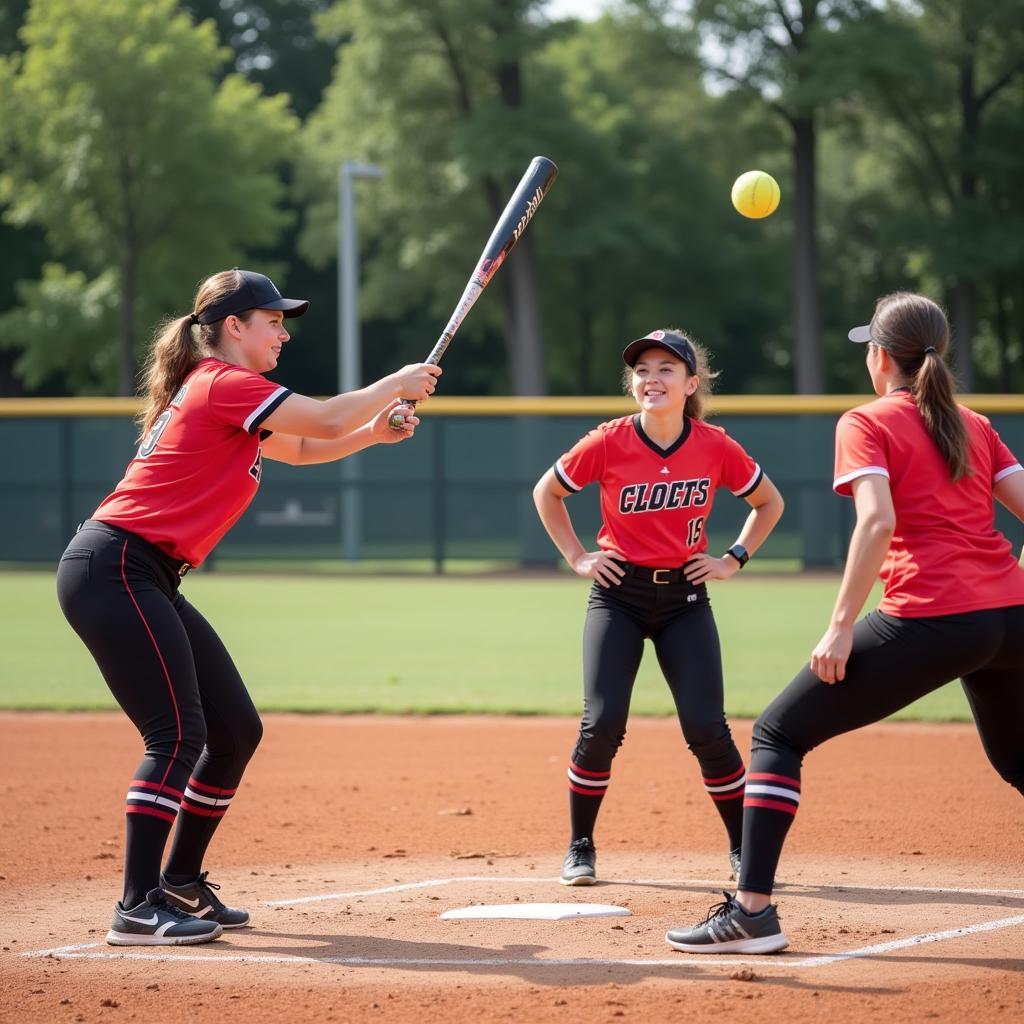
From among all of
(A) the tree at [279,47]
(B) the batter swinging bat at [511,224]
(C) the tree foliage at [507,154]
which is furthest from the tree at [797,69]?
(B) the batter swinging bat at [511,224]

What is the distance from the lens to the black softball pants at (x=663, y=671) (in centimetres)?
518

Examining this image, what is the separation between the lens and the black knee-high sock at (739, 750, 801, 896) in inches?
162

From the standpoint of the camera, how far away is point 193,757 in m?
4.55

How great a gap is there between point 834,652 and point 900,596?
0.97 ft

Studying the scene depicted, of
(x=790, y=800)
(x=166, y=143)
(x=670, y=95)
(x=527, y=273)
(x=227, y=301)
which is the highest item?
(x=670, y=95)

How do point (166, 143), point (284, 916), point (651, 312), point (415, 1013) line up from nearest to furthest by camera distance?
point (415, 1013), point (284, 916), point (166, 143), point (651, 312)

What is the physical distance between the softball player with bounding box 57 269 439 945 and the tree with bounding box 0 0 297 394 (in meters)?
25.3

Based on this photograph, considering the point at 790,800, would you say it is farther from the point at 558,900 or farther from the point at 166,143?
the point at 166,143

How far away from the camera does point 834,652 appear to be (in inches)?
156

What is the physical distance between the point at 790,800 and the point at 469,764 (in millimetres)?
4172

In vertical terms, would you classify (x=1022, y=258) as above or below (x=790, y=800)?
above

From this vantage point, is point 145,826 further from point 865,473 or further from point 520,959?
point 865,473

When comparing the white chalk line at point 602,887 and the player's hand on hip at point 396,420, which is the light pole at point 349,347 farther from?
the player's hand on hip at point 396,420

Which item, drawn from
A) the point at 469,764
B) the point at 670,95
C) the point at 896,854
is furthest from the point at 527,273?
the point at 896,854
